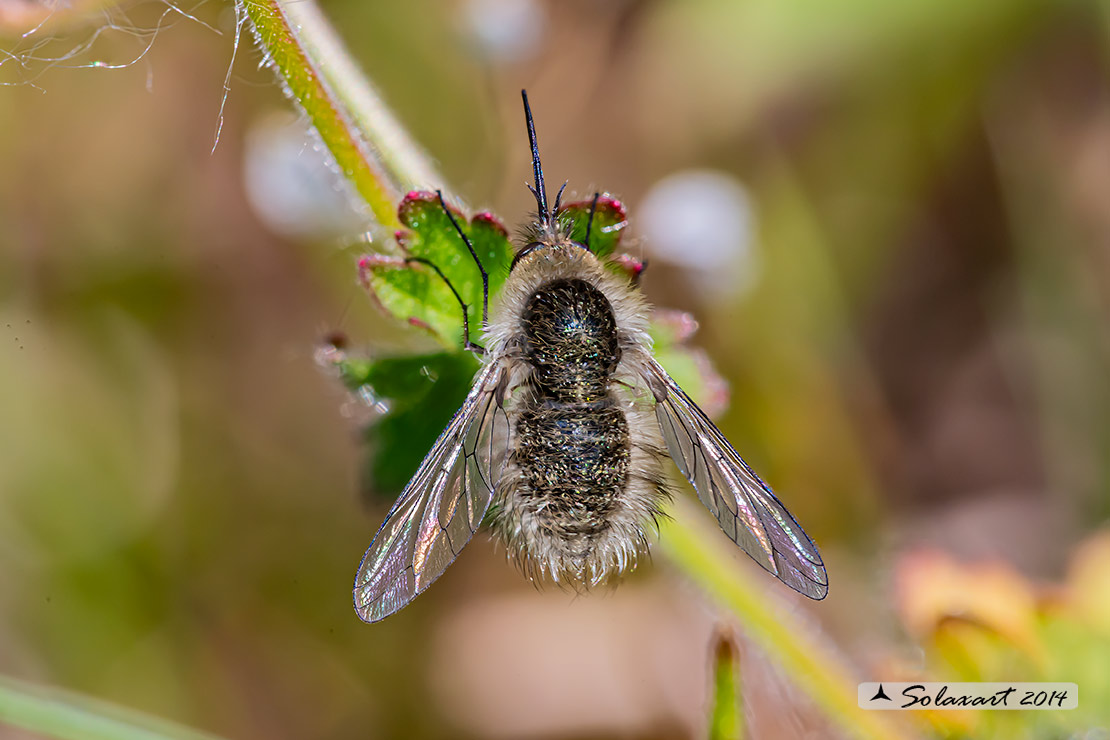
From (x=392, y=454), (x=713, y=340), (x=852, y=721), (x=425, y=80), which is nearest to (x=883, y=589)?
(x=852, y=721)

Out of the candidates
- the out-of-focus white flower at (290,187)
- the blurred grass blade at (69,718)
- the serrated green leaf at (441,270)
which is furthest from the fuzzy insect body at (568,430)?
the out-of-focus white flower at (290,187)

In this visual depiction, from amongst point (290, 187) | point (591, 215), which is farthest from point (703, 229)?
point (591, 215)

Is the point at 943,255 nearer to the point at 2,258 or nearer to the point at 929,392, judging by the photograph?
the point at 929,392

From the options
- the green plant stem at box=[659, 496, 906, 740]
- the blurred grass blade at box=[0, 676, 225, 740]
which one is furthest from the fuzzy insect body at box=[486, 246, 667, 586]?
the blurred grass blade at box=[0, 676, 225, 740]

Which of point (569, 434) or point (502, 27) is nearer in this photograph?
point (569, 434)

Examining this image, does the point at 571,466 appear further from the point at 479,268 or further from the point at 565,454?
the point at 479,268

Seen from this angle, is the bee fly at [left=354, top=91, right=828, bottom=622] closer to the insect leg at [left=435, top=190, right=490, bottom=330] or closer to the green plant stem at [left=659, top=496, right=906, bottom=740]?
the insect leg at [left=435, top=190, right=490, bottom=330]
